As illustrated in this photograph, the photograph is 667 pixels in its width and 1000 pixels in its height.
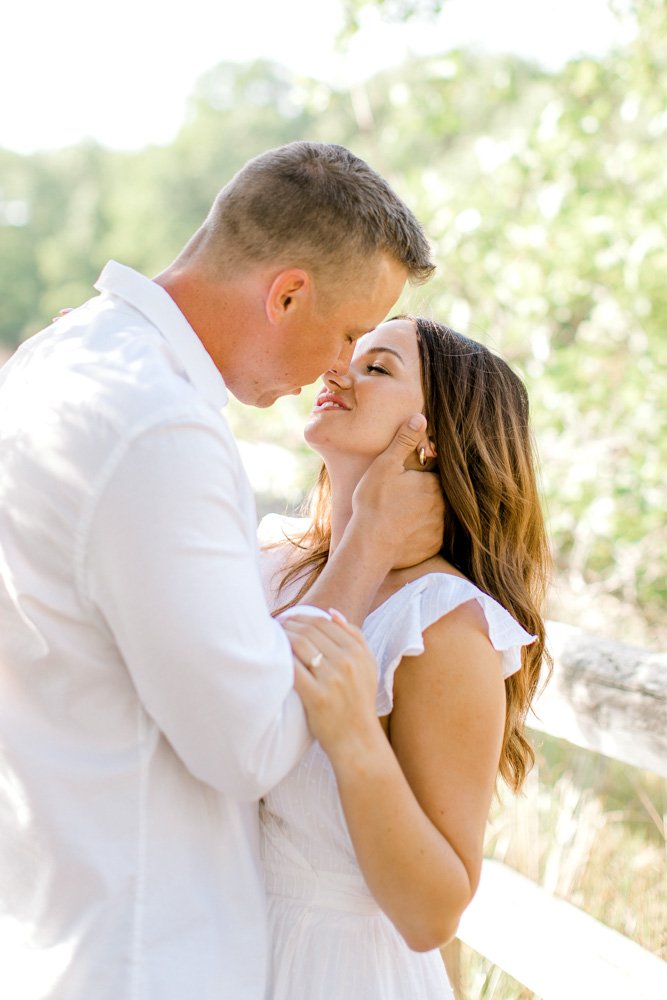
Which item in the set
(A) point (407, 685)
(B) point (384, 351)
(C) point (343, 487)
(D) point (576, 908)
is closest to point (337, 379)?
(B) point (384, 351)

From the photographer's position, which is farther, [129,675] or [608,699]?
[608,699]

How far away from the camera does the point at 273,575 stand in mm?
2656

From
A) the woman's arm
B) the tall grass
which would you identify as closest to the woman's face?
the woman's arm

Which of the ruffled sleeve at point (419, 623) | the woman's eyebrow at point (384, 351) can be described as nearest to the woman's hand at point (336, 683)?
the ruffled sleeve at point (419, 623)

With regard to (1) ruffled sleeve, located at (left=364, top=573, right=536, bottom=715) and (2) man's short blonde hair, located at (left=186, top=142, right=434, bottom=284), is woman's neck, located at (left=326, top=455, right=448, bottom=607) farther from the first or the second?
(2) man's short blonde hair, located at (left=186, top=142, right=434, bottom=284)

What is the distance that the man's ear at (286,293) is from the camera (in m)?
1.93

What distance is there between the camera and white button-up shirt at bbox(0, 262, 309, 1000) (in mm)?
1391

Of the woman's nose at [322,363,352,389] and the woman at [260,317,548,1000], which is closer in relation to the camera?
the woman at [260,317,548,1000]

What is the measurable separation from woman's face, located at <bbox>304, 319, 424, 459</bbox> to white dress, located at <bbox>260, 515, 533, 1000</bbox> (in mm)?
451

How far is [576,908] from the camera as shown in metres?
2.95

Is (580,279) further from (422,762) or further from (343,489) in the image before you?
(422,762)

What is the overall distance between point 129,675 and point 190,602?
26 centimetres

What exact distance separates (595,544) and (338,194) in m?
4.80

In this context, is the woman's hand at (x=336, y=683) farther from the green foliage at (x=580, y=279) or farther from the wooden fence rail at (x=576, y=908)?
the green foliage at (x=580, y=279)
